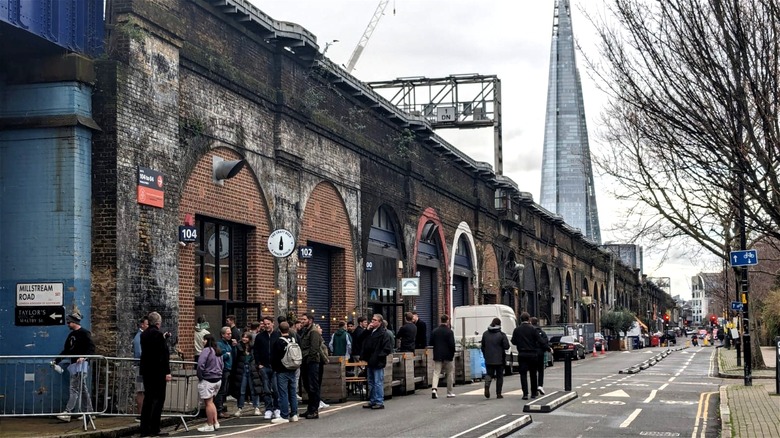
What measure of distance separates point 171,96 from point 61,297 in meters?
5.18

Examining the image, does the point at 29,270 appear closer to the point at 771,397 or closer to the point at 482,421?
the point at 482,421

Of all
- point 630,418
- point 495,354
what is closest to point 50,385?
point 495,354

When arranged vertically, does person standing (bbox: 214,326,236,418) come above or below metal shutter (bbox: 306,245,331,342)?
below

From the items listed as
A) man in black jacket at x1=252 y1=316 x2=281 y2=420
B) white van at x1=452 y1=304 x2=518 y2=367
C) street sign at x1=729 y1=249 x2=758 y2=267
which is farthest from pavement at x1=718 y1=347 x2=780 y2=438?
white van at x1=452 y1=304 x2=518 y2=367

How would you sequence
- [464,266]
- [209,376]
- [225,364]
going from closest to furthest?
[209,376], [225,364], [464,266]

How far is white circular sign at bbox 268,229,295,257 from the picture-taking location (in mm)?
23000

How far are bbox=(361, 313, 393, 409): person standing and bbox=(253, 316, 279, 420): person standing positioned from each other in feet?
6.88

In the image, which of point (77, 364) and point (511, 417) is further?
point (511, 417)

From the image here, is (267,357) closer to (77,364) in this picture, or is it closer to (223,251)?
(77,364)

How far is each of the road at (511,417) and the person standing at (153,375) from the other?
49 cm

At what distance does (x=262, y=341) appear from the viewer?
59.1 feet

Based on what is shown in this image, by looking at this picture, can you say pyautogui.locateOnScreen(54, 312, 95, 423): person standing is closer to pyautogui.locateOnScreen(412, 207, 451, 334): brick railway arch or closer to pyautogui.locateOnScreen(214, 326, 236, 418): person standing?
pyautogui.locateOnScreen(214, 326, 236, 418): person standing

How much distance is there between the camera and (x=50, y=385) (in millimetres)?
16984

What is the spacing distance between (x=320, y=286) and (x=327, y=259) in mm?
1107
